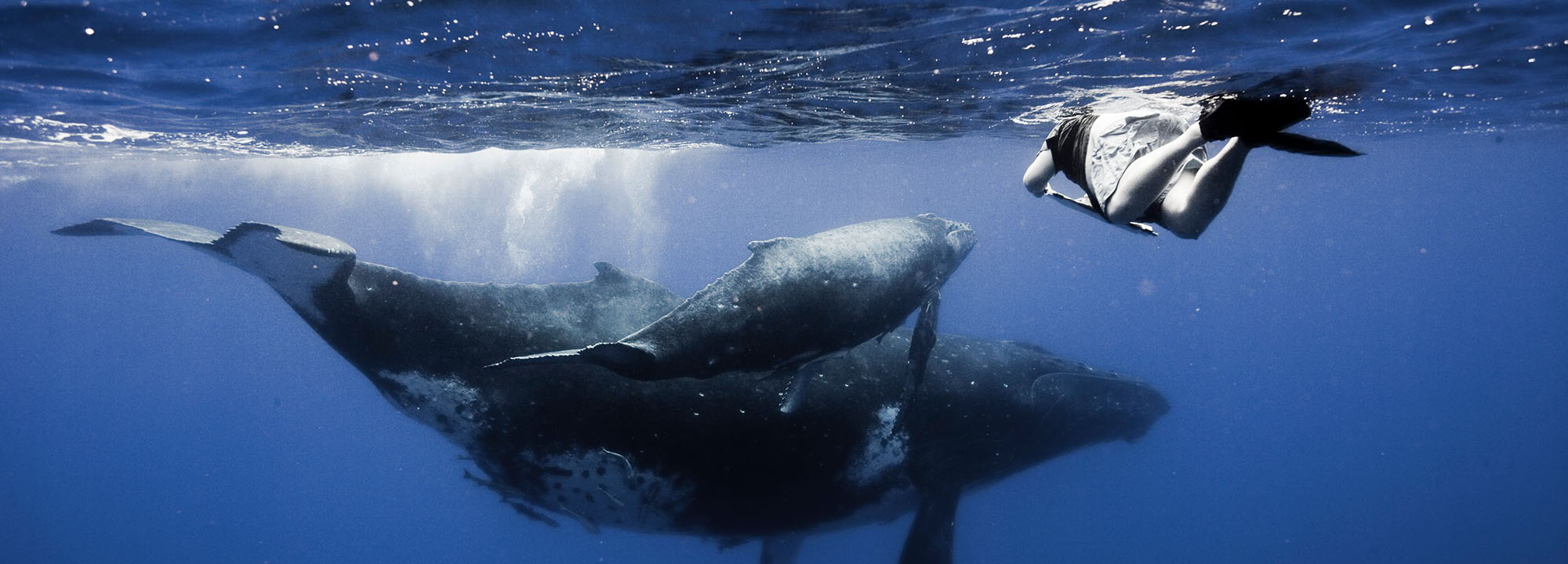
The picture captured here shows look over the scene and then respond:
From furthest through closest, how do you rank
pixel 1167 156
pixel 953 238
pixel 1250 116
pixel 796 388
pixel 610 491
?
pixel 953 238 < pixel 610 491 < pixel 796 388 < pixel 1167 156 < pixel 1250 116

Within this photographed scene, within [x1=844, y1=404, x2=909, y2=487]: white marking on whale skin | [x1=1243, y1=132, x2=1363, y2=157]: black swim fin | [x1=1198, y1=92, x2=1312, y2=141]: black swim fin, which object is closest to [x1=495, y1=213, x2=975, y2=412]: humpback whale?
[x1=844, y1=404, x2=909, y2=487]: white marking on whale skin

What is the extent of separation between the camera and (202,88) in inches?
528

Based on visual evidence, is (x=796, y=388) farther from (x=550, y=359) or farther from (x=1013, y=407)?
(x=1013, y=407)

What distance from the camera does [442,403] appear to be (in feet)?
23.6

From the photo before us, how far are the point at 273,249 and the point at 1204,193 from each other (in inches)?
265

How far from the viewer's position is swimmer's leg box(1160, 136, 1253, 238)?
324 centimetres

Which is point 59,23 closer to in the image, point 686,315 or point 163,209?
point 686,315

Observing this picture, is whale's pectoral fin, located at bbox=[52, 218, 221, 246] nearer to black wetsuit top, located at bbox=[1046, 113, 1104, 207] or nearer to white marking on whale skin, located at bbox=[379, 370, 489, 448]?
white marking on whale skin, located at bbox=[379, 370, 489, 448]

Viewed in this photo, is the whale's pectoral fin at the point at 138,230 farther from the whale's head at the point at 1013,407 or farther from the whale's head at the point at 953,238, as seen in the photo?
the whale's head at the point at 1013,407

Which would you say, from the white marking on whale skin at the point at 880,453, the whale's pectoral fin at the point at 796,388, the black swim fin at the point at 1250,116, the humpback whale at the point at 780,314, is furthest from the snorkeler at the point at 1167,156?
the white marking on whale skin at the point at 880,453

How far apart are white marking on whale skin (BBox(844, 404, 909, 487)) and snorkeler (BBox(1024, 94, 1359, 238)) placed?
3.57m

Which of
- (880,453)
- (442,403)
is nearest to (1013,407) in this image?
(880,453)

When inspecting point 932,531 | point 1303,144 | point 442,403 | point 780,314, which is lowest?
point 932,531

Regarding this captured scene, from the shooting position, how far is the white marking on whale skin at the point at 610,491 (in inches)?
294
